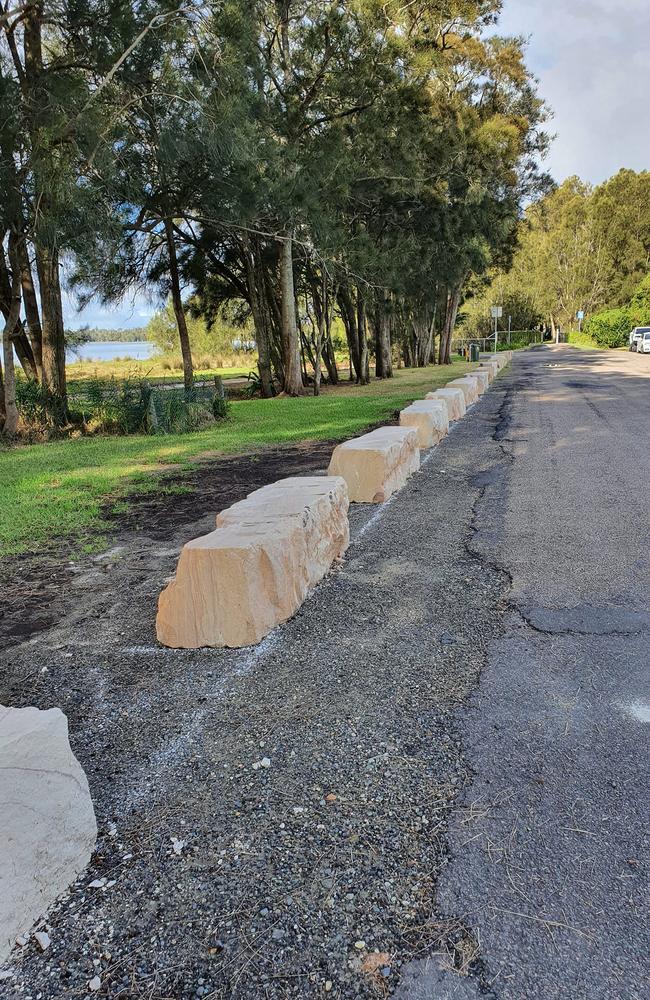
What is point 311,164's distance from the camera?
15875mm

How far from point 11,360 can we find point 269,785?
42.2 ft

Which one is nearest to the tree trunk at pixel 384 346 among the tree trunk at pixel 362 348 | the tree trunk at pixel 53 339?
the tree trunk at pixel 362 348

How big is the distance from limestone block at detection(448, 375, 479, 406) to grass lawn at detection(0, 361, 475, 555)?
4.36 ft

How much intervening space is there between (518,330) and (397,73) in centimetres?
6260

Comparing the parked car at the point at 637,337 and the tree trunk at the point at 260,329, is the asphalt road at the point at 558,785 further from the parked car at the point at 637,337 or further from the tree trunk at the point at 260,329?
Result: the parked car at the point at 637,337

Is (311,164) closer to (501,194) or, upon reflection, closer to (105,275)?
(105,275)

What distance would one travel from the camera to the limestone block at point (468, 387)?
1503cm

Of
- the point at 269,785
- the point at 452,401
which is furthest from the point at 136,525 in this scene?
the point at 452,401

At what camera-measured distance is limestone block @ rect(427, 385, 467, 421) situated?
12.7 m

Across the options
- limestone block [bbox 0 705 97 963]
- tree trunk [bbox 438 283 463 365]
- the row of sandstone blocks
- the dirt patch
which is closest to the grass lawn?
the dirt patch

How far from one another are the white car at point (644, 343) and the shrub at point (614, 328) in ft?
34.2

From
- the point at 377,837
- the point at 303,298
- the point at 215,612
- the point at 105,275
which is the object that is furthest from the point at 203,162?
the point at 303,298

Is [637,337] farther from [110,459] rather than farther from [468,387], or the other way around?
[110,459]

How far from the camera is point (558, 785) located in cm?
238
